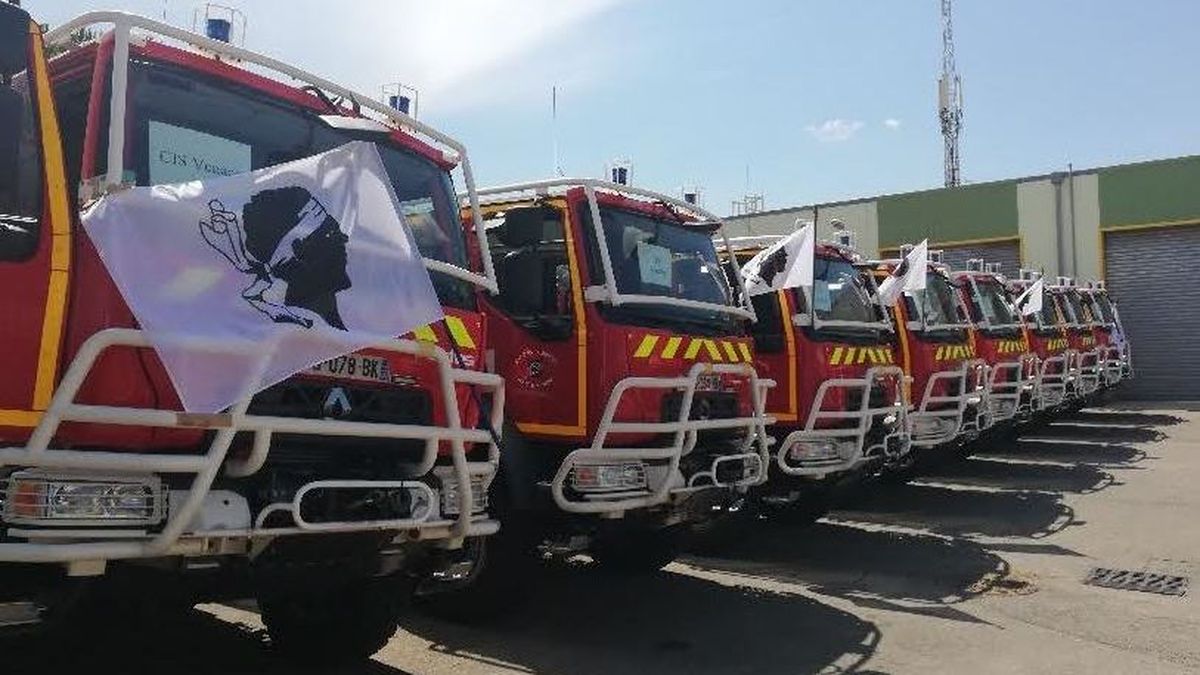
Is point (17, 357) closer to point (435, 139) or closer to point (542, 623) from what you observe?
point (435, 139)

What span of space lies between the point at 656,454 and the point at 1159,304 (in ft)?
67.3

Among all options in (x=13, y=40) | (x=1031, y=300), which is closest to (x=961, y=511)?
Answer: (x=1031, y=300)

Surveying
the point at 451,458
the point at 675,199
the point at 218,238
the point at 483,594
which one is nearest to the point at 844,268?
the point at 675,199

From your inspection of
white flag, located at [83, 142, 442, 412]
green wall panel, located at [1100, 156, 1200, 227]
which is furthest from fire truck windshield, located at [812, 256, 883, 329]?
green wall panel, located at [1100, 156, 1200, 227]

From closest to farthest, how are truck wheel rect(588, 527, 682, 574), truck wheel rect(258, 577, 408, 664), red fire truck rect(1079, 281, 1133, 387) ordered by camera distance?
truck wheel rect(258, 577, 408, 664), truck wheel rect(588, 527, 682, 574), red fire truck rect(1079, 281, 1133, 387)

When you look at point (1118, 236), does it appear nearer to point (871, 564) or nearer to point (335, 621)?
point (871, 564)

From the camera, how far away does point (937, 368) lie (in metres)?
9.82

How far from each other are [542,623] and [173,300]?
3414 mm

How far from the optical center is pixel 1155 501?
9984 millimetres

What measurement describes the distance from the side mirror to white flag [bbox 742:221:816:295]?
515 centimetres

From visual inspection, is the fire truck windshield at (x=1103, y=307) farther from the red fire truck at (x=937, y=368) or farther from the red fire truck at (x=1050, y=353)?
the red fire truck at (x=937, y=368)

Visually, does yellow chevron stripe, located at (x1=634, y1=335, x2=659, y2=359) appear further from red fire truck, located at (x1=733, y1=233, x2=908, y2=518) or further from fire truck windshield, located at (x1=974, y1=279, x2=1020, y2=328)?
fire truck windshield, located at (x1=974, y1=279, x2=1020, y2=328)

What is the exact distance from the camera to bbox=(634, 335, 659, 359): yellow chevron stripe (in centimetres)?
584

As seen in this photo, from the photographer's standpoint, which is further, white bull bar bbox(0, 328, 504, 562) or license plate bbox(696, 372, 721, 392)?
license plate bbox(696, 372, 721, 392)
